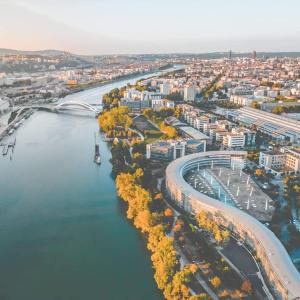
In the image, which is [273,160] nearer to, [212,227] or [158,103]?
[212,227]

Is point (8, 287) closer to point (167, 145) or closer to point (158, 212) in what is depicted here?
point (158, 212)

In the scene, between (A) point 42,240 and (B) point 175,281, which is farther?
(A) point 42,240

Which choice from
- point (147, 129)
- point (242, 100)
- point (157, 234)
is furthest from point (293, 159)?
point (242, 100)

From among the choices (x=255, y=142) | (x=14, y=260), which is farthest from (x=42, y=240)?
(x=255, y=142)

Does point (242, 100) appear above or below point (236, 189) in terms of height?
below

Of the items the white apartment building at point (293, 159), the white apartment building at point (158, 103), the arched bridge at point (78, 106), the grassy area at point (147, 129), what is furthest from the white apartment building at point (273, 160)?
the arched bridge at point (78, 106)

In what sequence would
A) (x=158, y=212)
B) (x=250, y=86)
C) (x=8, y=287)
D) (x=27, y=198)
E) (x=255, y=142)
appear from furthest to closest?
(x=250, y=86), (x=255, y=142), (x=27, y=198), (x=158, y=212), (x=8, y=287)
